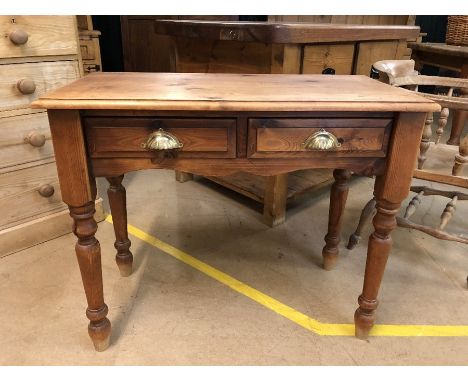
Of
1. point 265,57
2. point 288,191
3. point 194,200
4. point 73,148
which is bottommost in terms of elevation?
point 194,200

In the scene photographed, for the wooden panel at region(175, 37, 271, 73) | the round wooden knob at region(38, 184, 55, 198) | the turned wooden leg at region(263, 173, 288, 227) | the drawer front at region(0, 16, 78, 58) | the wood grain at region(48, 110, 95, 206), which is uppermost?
the drawer front at region(0, 16, 78, 58)

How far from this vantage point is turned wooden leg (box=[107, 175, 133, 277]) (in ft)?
5.08

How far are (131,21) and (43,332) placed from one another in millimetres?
2985

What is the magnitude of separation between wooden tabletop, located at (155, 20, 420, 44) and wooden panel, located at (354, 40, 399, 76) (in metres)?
0.06

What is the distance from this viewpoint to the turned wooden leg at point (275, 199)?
2.03 m

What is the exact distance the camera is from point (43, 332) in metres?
1.39

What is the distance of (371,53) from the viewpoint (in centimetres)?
216

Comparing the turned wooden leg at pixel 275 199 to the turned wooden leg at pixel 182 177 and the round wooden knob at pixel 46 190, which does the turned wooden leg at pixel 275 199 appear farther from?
the round wooden knob at pixel 46 190

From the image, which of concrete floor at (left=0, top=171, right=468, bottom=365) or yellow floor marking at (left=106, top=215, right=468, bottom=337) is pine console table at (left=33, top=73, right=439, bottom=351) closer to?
concrete floor at (left=0, top=171, right=468, bottom=365)

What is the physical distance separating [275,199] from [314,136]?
0.99 meters

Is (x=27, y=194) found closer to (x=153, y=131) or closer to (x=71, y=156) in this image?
(x=71, y=156)

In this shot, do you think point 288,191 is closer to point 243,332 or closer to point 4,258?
point 243,332

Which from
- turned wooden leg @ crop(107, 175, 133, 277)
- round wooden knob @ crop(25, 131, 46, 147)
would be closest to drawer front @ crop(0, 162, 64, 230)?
round wooden knob @ crop(25, 131, 46, 147)

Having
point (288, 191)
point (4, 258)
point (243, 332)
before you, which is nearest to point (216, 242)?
point (288, 191)
